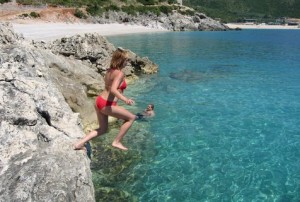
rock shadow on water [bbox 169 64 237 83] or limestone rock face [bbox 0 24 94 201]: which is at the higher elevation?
limestone rock face [bbox 0 24 94 201]

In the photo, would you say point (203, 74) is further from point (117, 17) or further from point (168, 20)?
point (168, 20)

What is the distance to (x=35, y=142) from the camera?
7910 millimetres

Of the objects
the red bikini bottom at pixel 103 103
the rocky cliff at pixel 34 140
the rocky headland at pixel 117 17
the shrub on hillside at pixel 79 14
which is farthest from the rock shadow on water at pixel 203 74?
the shrub on hillside at pixel 79 14

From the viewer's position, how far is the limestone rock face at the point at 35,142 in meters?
6.71

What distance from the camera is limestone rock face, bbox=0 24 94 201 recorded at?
6711 millimetres

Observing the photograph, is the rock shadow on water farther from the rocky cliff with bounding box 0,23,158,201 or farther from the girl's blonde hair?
the girl's blonde hair

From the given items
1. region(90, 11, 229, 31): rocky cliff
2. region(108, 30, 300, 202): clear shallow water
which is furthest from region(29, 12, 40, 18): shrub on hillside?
region(108, 30, 300, 202): clear shallow water

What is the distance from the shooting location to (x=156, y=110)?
63.4 ft

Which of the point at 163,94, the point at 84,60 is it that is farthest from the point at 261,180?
the point at 84,60

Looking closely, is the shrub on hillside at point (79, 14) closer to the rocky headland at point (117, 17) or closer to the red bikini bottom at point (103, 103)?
the rocky headland at point (117, 17)

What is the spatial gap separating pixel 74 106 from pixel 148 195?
20.3 ft

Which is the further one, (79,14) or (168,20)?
(168,20)

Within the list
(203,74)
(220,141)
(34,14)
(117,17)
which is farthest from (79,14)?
(220,141)

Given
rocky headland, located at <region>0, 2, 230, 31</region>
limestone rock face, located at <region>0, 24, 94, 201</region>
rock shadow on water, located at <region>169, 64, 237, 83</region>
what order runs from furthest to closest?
rocky headland, located at <region>0, 2, 230, 31</region> → rock shadow on water, located at <region>169, 64, 237, 83</region> → limestone rock face, located at <region>0, 24, 94, 201</region>
